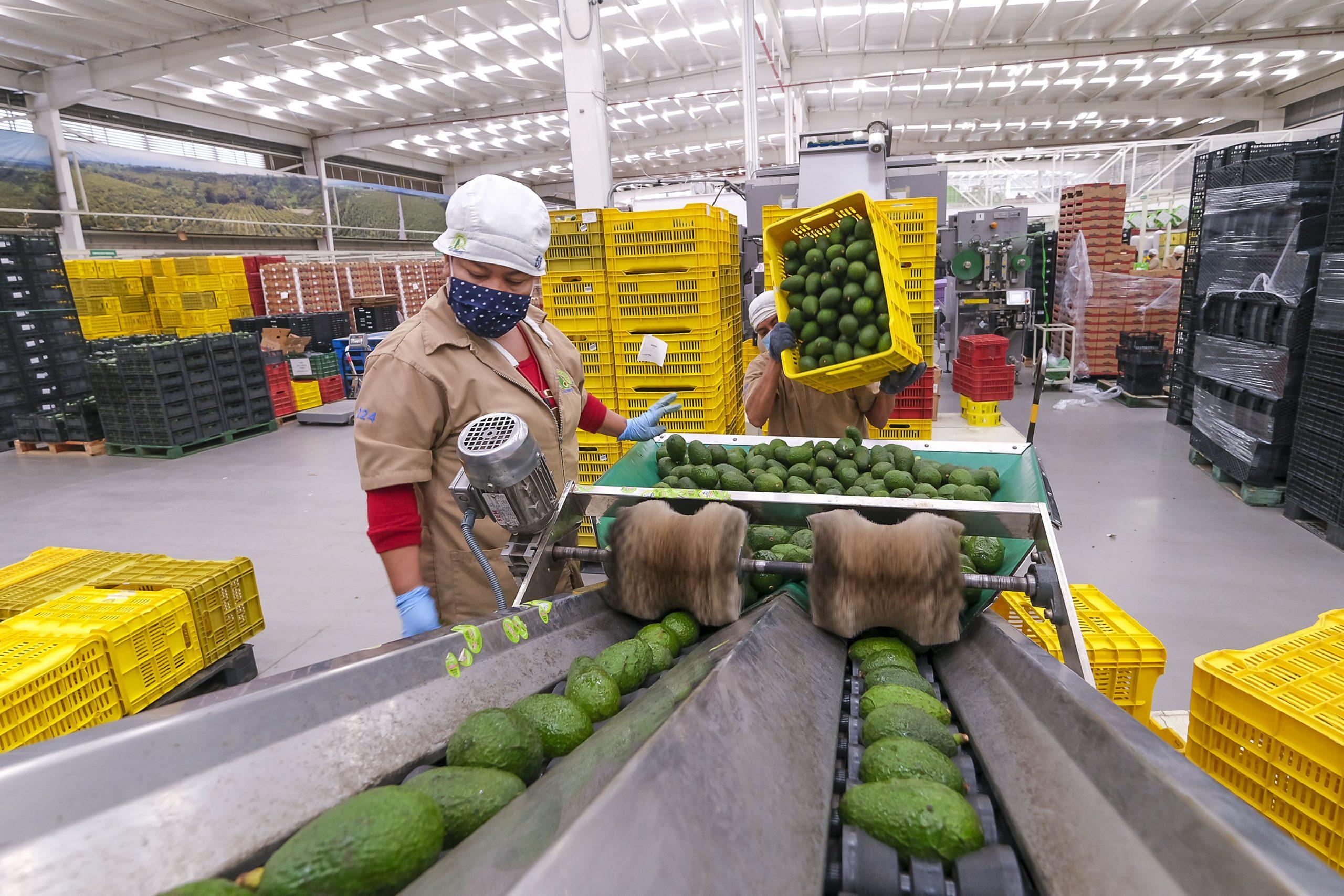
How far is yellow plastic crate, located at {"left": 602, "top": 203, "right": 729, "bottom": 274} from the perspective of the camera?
185 inches

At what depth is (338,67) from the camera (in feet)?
50.1

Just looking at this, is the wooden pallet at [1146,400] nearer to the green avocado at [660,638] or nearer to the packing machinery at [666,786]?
the packing machinery at [666,786]

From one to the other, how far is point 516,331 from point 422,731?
157cm

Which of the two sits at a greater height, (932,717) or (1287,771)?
(932,717)

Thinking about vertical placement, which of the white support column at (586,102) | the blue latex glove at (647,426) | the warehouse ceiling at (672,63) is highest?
the warehouse ceiling at (672,63)

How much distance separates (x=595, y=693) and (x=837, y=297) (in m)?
1.99

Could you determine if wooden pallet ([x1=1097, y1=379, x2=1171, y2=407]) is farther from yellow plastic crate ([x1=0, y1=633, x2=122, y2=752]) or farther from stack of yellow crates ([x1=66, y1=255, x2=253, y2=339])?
stack of yellow crates ([x1=66, y1=255, x2=253, y2=339])

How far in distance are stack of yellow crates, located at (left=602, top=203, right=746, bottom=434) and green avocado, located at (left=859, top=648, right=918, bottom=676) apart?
3.32 m

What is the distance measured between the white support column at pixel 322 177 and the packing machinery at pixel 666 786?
22.9m

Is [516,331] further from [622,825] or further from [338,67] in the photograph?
[338,67]

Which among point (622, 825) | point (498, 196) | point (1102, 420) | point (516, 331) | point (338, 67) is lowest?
point (1102, 420)

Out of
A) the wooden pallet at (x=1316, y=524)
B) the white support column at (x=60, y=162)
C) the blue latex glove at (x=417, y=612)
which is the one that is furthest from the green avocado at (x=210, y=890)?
the white support column at (x=60, y=162)

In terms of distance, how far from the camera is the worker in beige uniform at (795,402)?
364 cm

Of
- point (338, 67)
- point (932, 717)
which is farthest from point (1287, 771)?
point (338, 67)
